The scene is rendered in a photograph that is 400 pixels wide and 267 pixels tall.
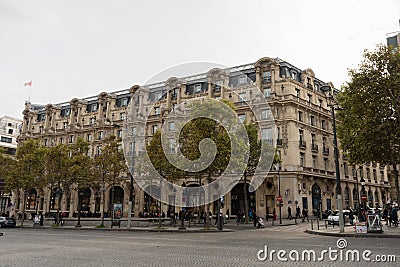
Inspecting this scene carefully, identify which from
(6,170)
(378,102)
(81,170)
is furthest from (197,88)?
(378,102)

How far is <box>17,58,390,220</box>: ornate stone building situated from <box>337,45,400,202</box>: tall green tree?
18.3 meters

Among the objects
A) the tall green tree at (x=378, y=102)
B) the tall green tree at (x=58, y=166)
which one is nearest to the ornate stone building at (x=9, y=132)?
the tall green tree at (x=58, y=166)

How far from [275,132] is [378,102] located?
69.7 ft

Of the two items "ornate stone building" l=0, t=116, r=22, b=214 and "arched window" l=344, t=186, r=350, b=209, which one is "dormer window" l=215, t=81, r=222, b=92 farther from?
"ornate stone building" l=0, t=116, r=22, b=214

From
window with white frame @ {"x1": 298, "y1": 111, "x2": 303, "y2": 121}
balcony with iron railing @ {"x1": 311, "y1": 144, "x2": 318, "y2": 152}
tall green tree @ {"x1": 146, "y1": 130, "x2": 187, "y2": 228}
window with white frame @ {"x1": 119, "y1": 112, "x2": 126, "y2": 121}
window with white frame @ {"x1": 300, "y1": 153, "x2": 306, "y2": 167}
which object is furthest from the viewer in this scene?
window with white frame @ {"x1": 119, "y1": 112, "x2": 126, "y2": 121}

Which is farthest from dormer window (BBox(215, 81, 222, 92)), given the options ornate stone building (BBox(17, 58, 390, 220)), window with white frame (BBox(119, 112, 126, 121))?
window with white frame (BBox(119, 112, 126, 121))

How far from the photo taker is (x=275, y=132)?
4547cm

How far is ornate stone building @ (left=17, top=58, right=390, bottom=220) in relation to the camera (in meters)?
46.9

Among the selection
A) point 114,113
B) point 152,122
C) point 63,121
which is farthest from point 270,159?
point 63,121

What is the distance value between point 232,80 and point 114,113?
2317 cm

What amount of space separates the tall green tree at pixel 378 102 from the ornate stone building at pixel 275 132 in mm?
18345

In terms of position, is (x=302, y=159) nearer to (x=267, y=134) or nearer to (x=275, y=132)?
(x=267, y=134)

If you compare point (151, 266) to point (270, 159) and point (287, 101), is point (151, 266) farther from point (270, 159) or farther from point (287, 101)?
point (287, 101)

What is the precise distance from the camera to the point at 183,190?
48188mm
